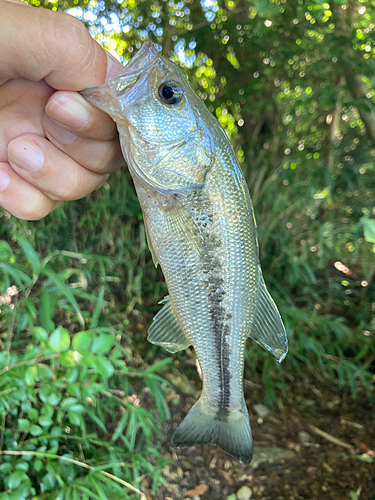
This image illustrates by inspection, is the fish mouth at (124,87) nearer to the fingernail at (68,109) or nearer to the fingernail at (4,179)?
the fingernail at (68,109)

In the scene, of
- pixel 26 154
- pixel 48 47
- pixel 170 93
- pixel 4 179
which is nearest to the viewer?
pixel 48 47

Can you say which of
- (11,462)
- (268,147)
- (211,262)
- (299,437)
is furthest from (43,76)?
(299,437)

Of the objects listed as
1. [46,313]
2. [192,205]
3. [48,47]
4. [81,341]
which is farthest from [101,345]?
[48,47]

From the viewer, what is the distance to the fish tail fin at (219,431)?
1.18 metres

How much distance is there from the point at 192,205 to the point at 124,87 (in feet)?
1.29

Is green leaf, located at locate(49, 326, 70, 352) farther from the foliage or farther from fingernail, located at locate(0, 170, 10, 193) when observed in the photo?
fingernail, located at locate(0, 170, 10, 193)

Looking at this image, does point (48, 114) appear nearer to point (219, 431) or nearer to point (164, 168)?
point (164, 168)

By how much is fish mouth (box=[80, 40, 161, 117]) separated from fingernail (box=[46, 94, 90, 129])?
0.03m

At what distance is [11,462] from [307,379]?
246 cm

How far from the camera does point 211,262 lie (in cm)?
105

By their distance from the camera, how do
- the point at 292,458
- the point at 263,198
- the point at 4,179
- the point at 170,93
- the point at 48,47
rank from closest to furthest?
the point at 48,47 < the point at 170,93 < the point at 4,179 < the point at 292,458 < the point at 263,198

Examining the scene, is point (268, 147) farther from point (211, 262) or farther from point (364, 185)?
point (211, 262)

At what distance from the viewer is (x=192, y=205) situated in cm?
103

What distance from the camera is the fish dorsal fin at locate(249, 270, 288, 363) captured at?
3.64 ft
